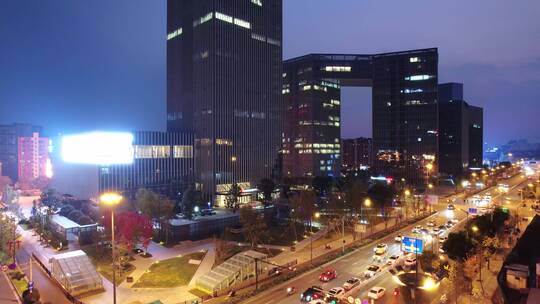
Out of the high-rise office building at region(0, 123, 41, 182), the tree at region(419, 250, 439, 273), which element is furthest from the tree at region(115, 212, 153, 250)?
the high-rise office building at region(0, 123, 41, 182)

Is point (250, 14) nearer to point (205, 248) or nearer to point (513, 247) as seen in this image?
point (205, 248)

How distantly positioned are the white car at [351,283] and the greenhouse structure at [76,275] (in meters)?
27.4

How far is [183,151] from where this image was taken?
101 m

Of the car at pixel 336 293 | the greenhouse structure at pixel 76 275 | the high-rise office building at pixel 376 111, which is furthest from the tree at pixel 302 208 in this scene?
the high-rise office building at pixel 376 111

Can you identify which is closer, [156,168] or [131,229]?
[131,229]

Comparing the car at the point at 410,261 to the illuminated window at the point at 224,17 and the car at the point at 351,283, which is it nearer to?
the car at the point at 351,283

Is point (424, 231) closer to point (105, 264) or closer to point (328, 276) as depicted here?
point (328, 276)

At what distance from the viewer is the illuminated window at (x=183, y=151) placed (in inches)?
3922

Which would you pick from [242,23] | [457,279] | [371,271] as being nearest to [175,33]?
[242,23]

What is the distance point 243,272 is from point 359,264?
51.7ft

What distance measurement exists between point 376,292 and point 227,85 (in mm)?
78820

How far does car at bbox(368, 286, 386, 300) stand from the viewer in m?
34.2

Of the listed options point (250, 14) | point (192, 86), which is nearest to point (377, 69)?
point (250, 14)

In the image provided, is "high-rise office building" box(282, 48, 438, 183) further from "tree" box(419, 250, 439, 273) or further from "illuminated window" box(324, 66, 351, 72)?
"tree" box(419, 250, 439, 273)
